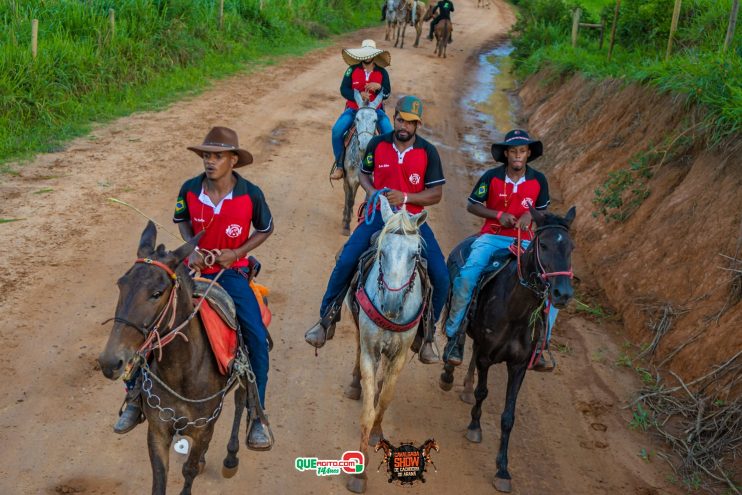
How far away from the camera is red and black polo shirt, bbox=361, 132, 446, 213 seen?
303 inches

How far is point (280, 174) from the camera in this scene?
13.9 meters

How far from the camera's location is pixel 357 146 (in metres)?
11.5

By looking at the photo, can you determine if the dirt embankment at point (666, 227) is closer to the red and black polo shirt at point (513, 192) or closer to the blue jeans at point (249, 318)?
the red and black polo shirt at point (513, 192)

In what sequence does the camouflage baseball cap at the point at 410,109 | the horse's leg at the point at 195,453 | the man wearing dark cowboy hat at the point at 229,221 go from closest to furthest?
the horse's leg at the point at 195,453
the man wearing dark cowboy hat at the point at 229,221
the camouflage baseball cap at the point at 410,109

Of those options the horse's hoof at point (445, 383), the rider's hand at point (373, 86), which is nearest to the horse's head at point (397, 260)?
the horse's hoof at point (445, 383)

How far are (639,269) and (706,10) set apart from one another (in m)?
8.53

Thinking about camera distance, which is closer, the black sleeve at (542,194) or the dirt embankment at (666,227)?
the black sleeve at (542,194)

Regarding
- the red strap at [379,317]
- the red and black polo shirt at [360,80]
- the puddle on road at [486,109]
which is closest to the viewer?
the red strap at [379,317]

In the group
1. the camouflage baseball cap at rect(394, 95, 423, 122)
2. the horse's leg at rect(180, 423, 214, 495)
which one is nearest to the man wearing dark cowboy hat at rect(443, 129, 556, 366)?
the camouflage baseball cap at rect(394, 95, 423, 122)

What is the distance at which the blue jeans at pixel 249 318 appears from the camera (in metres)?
5.96

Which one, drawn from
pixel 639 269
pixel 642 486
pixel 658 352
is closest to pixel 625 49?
pixel 639 269

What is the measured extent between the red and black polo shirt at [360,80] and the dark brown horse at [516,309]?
19.7 feet

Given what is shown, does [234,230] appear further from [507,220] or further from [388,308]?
[507,220]

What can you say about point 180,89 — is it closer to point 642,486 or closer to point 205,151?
point 205,151
